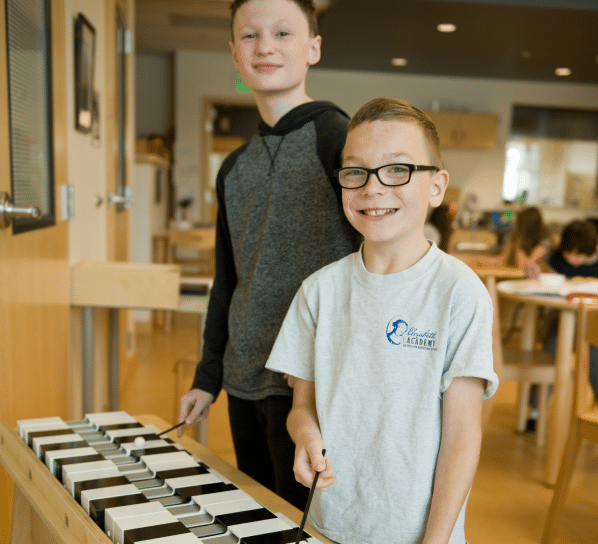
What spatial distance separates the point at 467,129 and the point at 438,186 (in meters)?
7.51

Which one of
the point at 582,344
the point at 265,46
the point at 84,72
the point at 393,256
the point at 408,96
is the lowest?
the point at 582,344

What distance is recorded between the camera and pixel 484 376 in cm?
81

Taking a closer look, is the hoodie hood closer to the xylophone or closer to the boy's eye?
the boy's eye

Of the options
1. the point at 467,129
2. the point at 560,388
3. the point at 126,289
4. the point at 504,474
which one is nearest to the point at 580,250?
the point at 560,388

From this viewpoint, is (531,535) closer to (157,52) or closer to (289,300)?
(289,300)

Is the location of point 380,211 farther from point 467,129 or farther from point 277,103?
point 467,129

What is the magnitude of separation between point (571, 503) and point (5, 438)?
2.25 m

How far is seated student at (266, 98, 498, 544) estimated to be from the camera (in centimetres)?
83

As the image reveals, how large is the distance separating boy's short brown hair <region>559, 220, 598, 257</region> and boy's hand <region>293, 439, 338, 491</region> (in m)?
3.33

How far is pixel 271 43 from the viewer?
111 centimetres

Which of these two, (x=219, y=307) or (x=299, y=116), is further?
(x=219, y=307)

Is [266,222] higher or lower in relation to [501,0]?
lower

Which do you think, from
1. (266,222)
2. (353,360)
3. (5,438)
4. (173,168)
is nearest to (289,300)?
(266,222)

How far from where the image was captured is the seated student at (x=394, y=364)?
83cm
